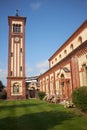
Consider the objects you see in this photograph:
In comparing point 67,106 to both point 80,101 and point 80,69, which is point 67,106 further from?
point 80,69

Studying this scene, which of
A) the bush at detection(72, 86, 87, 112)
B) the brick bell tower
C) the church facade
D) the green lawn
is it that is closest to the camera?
the green lawn

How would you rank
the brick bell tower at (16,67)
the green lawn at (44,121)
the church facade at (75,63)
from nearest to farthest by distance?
the green lawn at (44,121) < the church facade at (75,63) < the brick bell tower at (16,67)

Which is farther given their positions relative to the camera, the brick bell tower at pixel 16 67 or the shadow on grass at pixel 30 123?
the brick bell tower at pixel 16 67

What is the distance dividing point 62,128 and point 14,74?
35114 millimetres

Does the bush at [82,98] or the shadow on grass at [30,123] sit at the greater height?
the bush at [82,98]

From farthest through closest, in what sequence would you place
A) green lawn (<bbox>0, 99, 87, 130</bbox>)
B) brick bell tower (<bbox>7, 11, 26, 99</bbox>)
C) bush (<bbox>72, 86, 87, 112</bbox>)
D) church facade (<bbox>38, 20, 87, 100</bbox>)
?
brick bell tower (<bbox>7, 11, 26, 99</bbox>) → church facade (<bbox>38, 20, 87, 100</bbox>) → bush (<bbox>72, 86, 87, 112</bbox>) → green lawn (<bbox>0, 99, 87, 130</bbox>)

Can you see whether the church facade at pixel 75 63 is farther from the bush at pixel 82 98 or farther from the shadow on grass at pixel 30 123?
the shadow on grass at pixel 30 123

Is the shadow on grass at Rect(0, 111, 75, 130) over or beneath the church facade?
beneath

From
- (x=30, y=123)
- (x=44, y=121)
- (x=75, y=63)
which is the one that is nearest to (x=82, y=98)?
(x=44, y=121)

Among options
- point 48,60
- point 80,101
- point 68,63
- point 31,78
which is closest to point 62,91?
point 68,63

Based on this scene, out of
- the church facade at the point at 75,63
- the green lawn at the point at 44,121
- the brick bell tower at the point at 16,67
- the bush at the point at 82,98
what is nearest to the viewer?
the green lawn at the point at 44,121

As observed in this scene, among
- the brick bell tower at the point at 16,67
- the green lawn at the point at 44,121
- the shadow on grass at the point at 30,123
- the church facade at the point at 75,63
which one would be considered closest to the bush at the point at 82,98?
the green lawn at the point at 44,121

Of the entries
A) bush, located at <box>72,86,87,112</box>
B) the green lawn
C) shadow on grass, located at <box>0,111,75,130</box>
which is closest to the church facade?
bush, located at <box>72,86,87,112</box>

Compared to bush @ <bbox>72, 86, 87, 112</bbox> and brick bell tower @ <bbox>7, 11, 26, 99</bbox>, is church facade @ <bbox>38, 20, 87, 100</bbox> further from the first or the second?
brick bell tower @ <bbox>7, 11, 26, 99</bbox>
